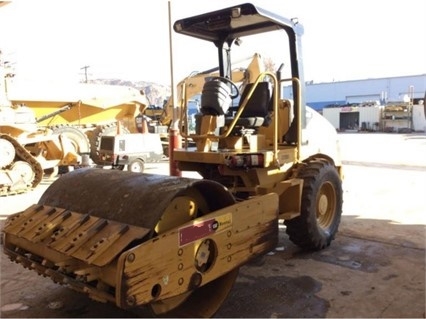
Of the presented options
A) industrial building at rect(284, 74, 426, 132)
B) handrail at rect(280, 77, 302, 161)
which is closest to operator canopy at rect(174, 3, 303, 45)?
handrail at rect(280, 77, 302, 161)

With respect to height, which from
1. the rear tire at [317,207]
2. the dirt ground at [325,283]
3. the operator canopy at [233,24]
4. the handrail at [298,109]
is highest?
the operator canopy at [233,24]

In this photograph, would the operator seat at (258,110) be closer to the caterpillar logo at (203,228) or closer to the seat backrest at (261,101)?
the seat backrest at (261,101)

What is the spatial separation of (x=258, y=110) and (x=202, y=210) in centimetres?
182

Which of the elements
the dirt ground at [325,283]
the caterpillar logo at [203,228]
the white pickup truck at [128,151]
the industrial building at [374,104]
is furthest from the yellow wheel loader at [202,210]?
the industrial building at [374,104]

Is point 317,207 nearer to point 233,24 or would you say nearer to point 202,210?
point 202,210

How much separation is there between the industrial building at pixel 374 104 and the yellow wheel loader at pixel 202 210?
20762mm

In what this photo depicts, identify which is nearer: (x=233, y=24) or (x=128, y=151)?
(x=233, y=24)

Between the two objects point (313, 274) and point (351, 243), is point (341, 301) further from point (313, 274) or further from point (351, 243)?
point (351, 243)

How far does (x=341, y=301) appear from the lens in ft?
11.3

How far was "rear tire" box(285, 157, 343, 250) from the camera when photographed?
4359 millimetres

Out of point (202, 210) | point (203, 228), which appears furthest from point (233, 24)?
point (203, 228)

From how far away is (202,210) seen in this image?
328cm

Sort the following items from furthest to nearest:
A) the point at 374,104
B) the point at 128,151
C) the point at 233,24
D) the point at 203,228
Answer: the point at 374,104, the point at 128,151, the point at 233,24, the point at 203,228

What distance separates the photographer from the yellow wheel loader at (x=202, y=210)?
269 cm
